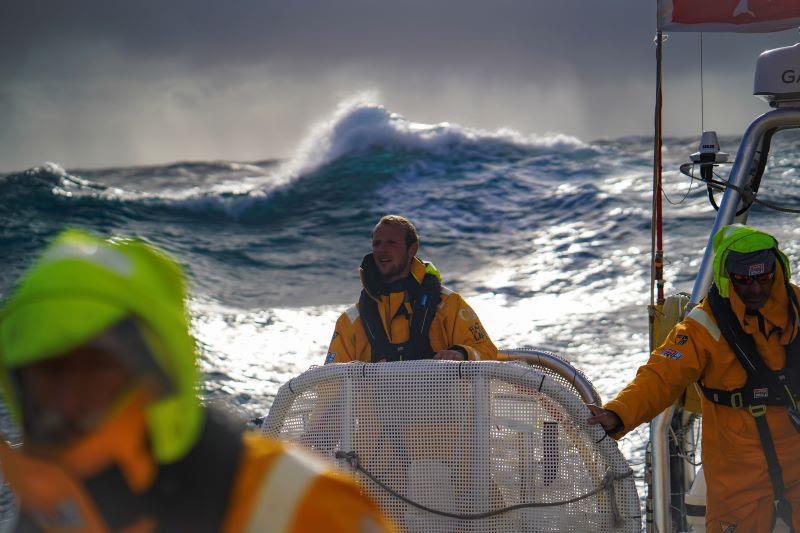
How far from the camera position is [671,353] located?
320cm

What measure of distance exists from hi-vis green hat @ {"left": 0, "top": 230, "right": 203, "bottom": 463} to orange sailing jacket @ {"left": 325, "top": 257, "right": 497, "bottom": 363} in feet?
10.1

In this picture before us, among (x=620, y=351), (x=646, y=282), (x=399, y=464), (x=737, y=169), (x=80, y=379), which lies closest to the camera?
(x=80, y=379)

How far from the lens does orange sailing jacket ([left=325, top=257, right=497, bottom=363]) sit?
13.0 ft

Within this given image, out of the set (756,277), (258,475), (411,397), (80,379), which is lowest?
(411,397)

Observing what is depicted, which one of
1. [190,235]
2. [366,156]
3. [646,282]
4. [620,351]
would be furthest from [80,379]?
[366,156]

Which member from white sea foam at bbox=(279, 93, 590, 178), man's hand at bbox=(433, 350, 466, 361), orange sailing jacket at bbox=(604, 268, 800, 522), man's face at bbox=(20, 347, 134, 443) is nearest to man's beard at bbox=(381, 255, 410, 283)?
man's hand at bbox=(433, 350, 466, 361)

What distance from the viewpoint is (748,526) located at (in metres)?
3.20

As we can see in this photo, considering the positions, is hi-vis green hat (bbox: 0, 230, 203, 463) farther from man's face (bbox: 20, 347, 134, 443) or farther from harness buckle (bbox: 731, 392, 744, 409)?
harness buckle (bbox: 731, 392, 744, 409)

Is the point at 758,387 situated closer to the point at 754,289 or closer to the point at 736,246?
the point at 754,289

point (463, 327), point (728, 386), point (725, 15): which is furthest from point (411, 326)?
point (725, 15)

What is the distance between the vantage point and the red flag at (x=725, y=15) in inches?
171

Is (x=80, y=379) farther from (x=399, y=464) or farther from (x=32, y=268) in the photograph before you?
(x=399, y=464)

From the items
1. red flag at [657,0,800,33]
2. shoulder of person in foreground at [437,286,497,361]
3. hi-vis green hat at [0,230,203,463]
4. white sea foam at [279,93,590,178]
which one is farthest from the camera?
white sea foam at [279,93,590,178]

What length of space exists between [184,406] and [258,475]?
0.10 metres
